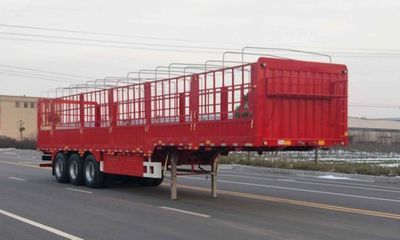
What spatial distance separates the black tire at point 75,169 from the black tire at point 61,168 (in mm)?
267

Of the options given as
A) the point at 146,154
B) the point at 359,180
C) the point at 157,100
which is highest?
the point at 157,100

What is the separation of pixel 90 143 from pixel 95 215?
21.2 feet

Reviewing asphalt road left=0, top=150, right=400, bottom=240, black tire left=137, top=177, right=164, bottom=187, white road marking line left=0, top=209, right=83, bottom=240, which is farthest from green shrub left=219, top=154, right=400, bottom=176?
white road marking line left=0, top=209, right=83, bottom=240

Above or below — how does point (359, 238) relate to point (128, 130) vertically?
below

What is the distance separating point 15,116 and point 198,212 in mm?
108936

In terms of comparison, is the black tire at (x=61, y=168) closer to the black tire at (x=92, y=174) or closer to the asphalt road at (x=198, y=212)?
the asphalt road at (x=198, y=212)

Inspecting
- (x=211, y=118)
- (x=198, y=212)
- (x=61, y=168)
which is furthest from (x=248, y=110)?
(x=61, y=168)

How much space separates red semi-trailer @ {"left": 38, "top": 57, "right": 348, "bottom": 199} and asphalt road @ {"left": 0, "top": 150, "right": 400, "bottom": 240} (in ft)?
3.37

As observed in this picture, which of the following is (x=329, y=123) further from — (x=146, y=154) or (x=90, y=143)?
(x=90, y=143)

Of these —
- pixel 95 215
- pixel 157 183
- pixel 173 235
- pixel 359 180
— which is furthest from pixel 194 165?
pixel 359 180

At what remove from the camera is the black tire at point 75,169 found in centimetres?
1833

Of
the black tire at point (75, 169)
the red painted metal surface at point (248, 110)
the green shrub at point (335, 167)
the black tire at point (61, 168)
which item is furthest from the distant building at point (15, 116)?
the red painted metal surface at point (248, 110)

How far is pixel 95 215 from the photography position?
11.6 meters

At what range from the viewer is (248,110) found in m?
12.0
